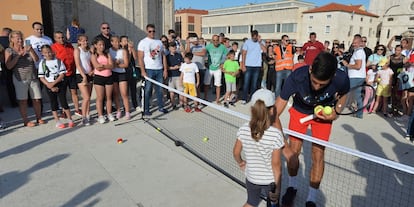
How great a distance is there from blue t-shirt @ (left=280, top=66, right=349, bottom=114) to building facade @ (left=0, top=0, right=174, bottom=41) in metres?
10.00

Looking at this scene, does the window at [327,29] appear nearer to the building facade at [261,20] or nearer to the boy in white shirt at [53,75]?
the building facade at [261,20]

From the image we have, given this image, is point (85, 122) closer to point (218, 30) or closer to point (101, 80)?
point (101, 80)

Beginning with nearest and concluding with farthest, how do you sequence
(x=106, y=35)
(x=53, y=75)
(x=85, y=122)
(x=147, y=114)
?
(x=53, y=75)
(x=85, y=122)
(x=106, y=35)
(x=147, y=114)

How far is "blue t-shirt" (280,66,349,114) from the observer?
10.4 feet

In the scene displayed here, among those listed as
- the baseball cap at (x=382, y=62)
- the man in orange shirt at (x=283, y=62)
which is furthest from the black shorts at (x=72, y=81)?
the baseball cap at (x=382, y=62)

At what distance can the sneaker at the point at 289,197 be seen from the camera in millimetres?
3482

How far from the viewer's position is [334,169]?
438cm

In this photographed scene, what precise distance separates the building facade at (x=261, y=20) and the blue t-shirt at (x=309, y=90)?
2913 inches

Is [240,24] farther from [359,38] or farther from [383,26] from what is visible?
[359,38]

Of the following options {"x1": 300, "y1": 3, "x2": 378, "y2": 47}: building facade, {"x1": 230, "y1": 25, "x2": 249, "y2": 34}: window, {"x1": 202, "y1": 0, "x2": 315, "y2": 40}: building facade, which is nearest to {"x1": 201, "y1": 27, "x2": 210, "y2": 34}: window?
{"x1": 202, "y1": 0, "x2": 315, "y2": 40}: building facade

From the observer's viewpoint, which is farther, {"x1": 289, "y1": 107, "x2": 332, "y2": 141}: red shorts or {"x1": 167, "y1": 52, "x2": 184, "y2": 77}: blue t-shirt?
{"x1": 167, "y1": 52, "x2": 184, "y2": 77}: blue t-shirt

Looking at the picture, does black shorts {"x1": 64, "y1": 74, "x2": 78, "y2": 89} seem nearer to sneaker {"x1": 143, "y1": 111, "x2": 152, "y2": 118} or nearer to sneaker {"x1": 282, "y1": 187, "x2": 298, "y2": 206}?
sneaker {"x1": 143, "y1": 111, "x2": 152, "y2": 118}

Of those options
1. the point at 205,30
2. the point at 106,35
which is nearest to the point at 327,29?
the point at 205,30

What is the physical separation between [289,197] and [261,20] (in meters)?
81.7
